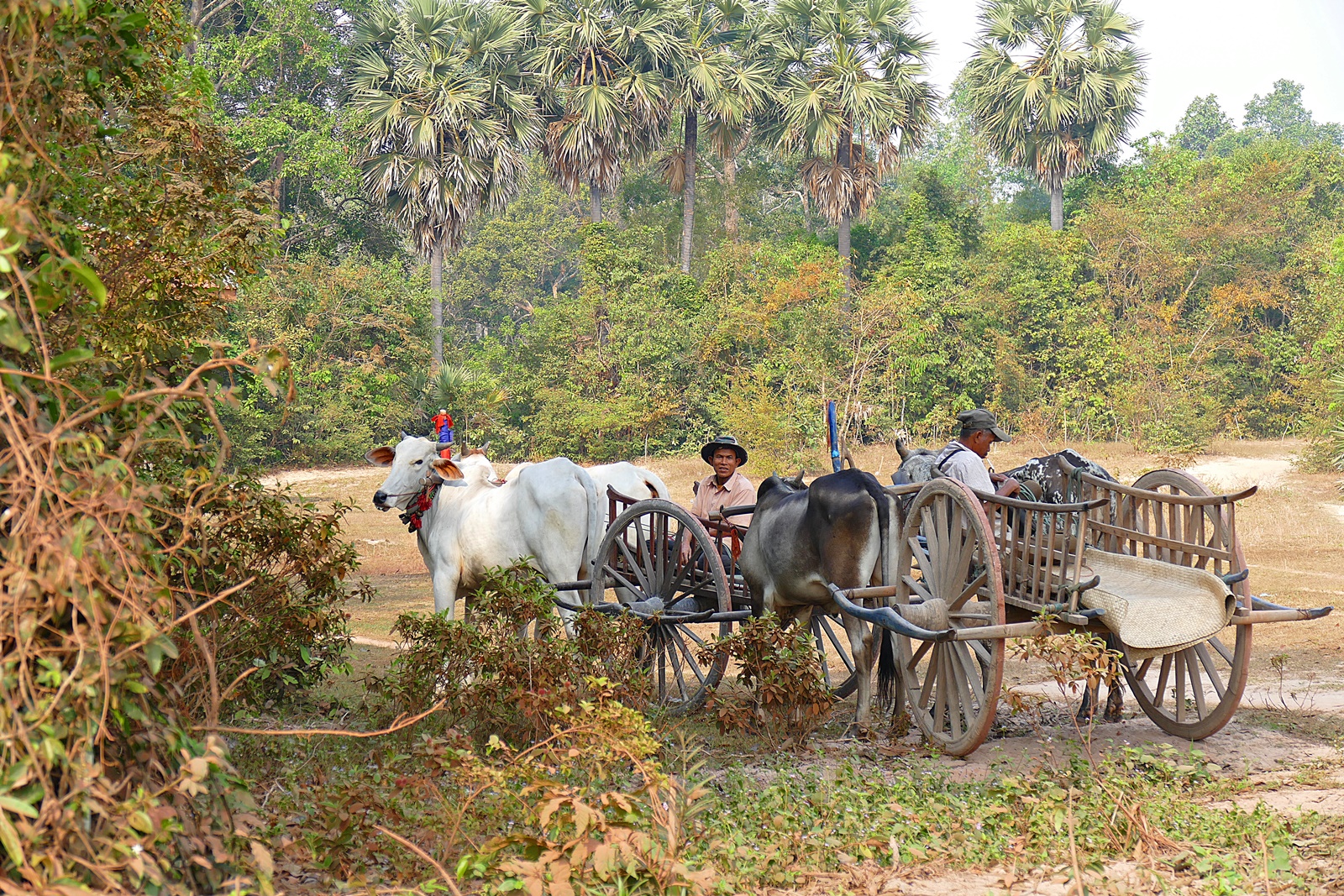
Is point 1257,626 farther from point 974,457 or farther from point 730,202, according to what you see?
point 730,202

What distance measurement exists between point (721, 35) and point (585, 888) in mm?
27824

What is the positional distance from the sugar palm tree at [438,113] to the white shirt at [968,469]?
68.5 feet

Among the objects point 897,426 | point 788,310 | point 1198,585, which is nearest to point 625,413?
point 788,310

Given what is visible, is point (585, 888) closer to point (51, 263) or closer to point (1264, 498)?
point (51, 263)

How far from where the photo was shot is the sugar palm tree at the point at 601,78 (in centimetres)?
2650

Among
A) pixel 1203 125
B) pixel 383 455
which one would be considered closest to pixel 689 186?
pixel 383 455

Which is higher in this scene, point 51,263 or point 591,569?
point 51,263

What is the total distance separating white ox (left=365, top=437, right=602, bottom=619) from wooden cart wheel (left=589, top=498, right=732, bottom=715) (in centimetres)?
42

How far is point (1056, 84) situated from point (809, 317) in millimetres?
10059

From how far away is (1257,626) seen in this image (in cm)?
1043

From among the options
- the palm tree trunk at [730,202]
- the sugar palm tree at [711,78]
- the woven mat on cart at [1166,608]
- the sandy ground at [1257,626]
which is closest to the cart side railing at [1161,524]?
the woven mat on cart at [1166,608]

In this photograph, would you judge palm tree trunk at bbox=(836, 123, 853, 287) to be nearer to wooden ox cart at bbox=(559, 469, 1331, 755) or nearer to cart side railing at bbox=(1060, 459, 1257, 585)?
cart side railing at bbox=(1060, 459, 1257, 585)

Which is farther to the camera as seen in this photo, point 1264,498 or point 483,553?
point 1264,498

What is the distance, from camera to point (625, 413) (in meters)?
25.7
